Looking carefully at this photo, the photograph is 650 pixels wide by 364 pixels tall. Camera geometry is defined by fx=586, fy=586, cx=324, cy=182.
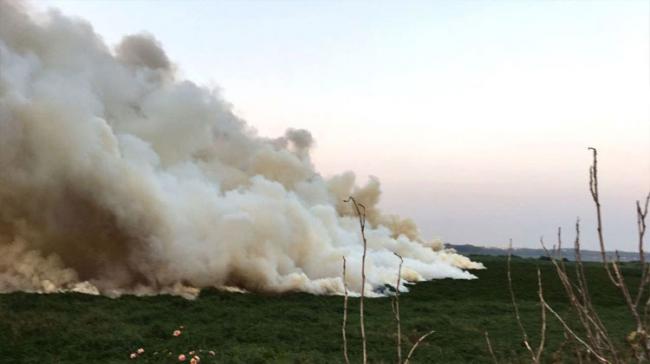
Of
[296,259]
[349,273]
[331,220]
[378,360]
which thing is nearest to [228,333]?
[378,360]

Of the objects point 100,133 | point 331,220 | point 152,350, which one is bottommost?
point 152,350

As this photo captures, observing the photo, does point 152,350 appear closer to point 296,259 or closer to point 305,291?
point 305,291

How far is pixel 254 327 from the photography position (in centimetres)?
2538

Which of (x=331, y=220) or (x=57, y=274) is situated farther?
(x=331, y=220)

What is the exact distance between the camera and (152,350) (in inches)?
816

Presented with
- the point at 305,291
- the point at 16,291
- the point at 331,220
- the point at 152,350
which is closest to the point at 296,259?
the point at 305,291

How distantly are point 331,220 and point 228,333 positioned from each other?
4258 cm

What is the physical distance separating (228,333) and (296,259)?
2642 centimetres

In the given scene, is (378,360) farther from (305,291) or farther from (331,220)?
(331,220)

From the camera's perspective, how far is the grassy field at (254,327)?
20.7 m

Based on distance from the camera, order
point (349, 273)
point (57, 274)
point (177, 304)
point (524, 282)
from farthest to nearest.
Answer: point (524, 282) → point (349, 273) → point (57, 274) → point (177, 304)

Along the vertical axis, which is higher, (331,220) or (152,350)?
(331,220)

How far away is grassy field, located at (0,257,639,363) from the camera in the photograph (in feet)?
68.0

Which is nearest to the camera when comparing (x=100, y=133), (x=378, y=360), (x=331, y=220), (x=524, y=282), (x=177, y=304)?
(x=378, y=360)
